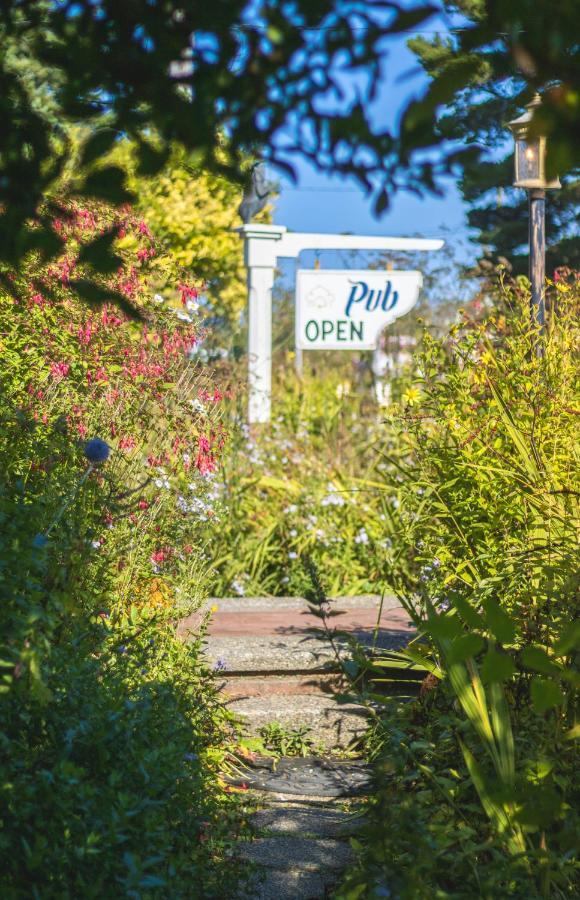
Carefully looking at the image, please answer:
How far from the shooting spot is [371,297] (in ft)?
29.4

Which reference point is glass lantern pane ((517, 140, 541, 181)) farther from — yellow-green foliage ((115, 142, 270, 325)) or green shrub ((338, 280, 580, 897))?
yellow-green foliage ((115, 142, 270, 325))

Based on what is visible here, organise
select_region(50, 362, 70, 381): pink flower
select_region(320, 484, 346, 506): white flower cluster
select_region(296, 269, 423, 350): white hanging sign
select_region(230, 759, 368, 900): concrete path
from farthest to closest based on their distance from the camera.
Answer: select_region(296, 269, 423, 350): white hanging sign < select_region(320, 484, 346, 506): white flower cluster < select_region(50, 362, 70, 381): pink flower < select_region(230, 759, 368, 900): concrete path

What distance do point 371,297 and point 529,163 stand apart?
339 centimetres

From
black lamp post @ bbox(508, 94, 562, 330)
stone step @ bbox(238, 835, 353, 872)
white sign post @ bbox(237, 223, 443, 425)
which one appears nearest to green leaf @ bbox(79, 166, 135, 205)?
stone step @ bbox(238, 835, 353, 872)

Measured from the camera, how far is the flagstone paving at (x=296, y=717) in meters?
3.06

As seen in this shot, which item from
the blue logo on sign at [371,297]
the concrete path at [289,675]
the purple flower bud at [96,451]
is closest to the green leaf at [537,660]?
the purple flower bud at [96,451]

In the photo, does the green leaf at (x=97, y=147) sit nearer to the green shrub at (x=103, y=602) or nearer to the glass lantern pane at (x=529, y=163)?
the green shrub at (x=103, y=602)

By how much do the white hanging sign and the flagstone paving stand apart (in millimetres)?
3290

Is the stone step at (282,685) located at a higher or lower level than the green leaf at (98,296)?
lower

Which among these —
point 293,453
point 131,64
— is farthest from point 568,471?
point 293,453

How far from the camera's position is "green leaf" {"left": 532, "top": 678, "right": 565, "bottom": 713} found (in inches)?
80.9

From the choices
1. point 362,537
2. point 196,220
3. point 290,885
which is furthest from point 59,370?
point 196,220

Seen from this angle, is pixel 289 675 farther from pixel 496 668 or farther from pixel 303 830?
pixel 496 668

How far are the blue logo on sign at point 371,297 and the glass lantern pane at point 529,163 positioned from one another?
10.6 ft
